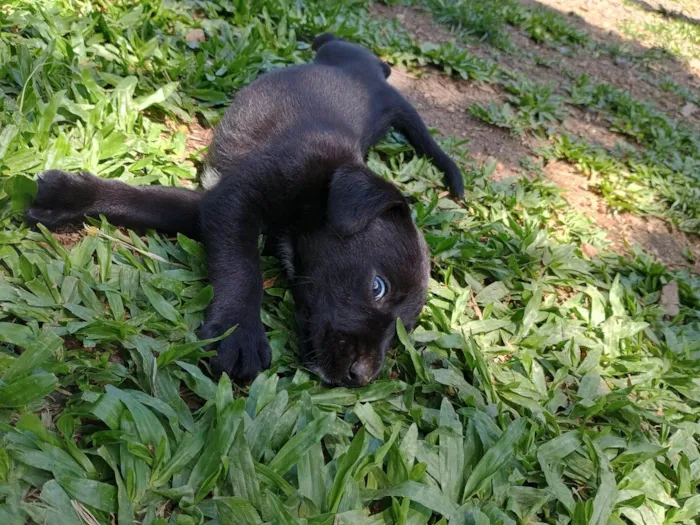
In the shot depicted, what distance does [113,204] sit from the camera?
2.80 meters

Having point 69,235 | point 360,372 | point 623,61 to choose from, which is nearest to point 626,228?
point 360,372

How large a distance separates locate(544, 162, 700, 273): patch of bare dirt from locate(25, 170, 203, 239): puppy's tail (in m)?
3.33

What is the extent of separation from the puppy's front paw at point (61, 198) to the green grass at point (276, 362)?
0.32 ft

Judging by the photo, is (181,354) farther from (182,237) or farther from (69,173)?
(69,173)

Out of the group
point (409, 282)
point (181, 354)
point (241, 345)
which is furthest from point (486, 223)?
point (181, 354)

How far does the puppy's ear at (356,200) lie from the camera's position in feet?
8.40

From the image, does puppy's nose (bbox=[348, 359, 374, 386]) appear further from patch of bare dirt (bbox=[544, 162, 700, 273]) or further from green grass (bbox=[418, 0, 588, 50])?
green grass (bbox=[418, 0, 588, 50])

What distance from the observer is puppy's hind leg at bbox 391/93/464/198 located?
4.38 metres

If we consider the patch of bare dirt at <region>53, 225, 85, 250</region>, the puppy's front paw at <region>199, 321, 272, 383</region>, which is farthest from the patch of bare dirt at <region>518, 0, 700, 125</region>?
the patch of bare dirt at <region>53, 225, 85, 250</region>

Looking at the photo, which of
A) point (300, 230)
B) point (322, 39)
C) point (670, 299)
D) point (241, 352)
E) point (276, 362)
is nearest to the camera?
point (241, 352)

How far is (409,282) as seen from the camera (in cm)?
278

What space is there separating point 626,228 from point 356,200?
128 inches

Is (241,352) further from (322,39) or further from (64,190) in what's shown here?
(322,39)

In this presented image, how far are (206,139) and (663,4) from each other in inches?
478
